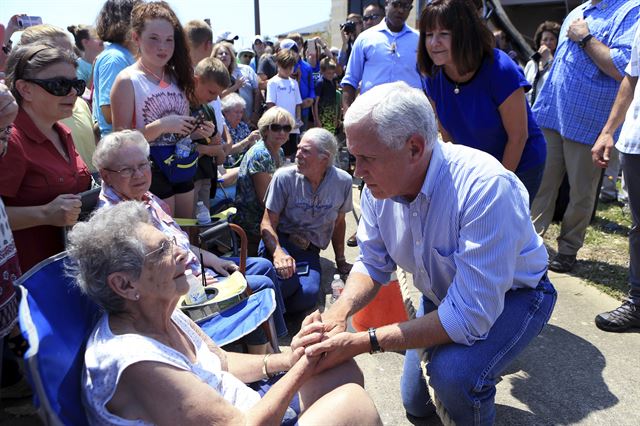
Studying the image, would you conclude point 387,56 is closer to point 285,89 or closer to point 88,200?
point 285,89

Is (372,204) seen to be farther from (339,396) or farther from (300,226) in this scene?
(300,226)

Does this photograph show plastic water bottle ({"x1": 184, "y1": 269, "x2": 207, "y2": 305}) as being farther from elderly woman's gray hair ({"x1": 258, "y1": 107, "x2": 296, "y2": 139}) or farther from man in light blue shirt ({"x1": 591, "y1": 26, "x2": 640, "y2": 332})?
man in light blue shirt ({"x1": 591, "y1": 26, "x2": 640, "y2": 332})

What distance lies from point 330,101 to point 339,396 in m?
8.39

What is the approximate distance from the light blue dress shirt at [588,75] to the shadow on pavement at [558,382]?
1.74 meters

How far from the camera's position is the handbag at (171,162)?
3.40 metres

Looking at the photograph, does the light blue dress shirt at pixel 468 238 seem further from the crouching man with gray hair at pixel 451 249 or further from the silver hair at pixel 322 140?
the silver hair at pixel 322 140

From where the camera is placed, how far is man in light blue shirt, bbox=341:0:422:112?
15.2 feet

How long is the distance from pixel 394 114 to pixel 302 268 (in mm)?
2238

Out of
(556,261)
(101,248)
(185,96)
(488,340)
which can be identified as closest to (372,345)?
(488,340)

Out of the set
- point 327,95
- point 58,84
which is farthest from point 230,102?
point 327,95

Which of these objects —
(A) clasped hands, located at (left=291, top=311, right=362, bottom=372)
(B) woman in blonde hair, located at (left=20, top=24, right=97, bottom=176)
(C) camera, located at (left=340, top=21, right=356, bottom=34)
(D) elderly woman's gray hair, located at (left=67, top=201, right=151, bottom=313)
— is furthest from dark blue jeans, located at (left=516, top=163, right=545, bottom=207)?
(C) camera, located at (left=340, top=21, right=356, bottom=34)

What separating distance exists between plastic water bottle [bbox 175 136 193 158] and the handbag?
0.02 meters

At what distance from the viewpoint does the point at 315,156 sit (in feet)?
12.5

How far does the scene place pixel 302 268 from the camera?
3902 mm
